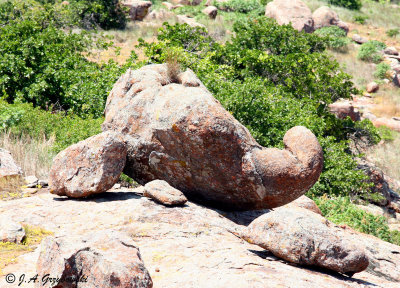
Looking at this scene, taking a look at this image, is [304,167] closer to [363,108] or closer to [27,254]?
[27,254]

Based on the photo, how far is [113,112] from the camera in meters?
7.43

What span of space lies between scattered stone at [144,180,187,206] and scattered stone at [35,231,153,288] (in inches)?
84.4

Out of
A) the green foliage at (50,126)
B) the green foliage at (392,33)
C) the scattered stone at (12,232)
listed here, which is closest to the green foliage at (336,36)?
the green foliage at (392,33)

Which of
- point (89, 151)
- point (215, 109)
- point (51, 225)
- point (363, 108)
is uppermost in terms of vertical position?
point (215, 109)

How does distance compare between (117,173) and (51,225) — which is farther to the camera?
(117,173)

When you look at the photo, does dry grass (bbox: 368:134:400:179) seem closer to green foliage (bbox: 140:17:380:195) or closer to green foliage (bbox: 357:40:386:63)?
green foliage (bbox: 140:17:380:195)

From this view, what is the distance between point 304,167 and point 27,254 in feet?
11.8

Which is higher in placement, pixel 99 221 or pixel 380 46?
pixel 99 221

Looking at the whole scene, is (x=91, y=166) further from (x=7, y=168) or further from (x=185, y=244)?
(x=7, y=168)

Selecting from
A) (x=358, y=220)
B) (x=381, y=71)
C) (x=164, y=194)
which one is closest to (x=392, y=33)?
(x=381, y=71)

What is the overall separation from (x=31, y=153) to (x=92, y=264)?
6244 millimetres

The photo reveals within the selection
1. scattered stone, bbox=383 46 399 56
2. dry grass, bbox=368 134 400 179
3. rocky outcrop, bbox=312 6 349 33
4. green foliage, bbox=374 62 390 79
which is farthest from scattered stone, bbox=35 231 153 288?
rocky outcrop, bbox=312 6 349 33

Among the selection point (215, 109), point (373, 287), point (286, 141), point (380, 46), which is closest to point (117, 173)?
point (215, 109)

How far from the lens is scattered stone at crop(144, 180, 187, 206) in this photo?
6.27 meters
